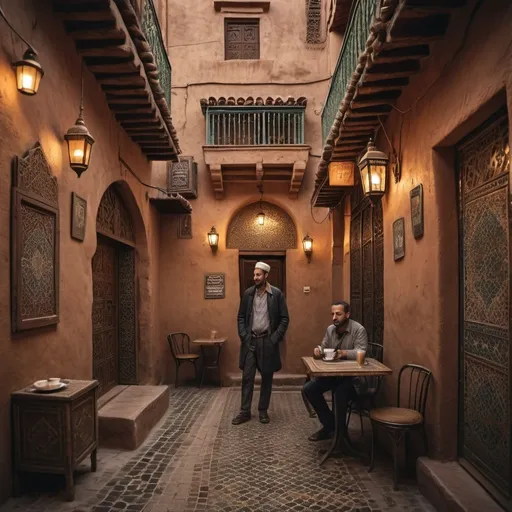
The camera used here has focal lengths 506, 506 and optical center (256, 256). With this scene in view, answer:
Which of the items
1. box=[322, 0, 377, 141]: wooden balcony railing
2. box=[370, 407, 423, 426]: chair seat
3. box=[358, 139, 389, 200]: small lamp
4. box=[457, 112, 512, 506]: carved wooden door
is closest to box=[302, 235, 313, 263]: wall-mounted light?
box=[322, 0, 377, 141]: wooden balcony railing

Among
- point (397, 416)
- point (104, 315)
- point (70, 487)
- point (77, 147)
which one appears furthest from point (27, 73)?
point (104, 315)

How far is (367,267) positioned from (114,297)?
160 inches

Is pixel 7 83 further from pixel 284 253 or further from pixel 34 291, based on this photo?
pixel 284 253

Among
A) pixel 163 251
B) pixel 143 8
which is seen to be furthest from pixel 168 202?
pixel 143 8

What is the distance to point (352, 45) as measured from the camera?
245 inches

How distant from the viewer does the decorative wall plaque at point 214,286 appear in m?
10.7

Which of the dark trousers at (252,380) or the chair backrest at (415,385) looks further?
the dark trousers at (252,380)

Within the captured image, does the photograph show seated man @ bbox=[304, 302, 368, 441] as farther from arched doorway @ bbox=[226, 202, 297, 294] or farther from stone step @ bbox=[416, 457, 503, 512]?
arched doorway @ bbox=[226, 202, 297, 294]

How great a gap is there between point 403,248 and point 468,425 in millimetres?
1953

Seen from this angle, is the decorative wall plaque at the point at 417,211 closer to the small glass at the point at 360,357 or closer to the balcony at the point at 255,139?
the small glass at the point at 360,357

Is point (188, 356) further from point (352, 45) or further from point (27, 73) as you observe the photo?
point (27, 73)

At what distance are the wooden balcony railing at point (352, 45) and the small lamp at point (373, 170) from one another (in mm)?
1161

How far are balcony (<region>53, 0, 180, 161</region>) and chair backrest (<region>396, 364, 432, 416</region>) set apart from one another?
4.27 m

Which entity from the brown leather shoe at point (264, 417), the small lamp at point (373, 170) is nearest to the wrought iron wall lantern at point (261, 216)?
the brown leather shoe at point (264, 417)
